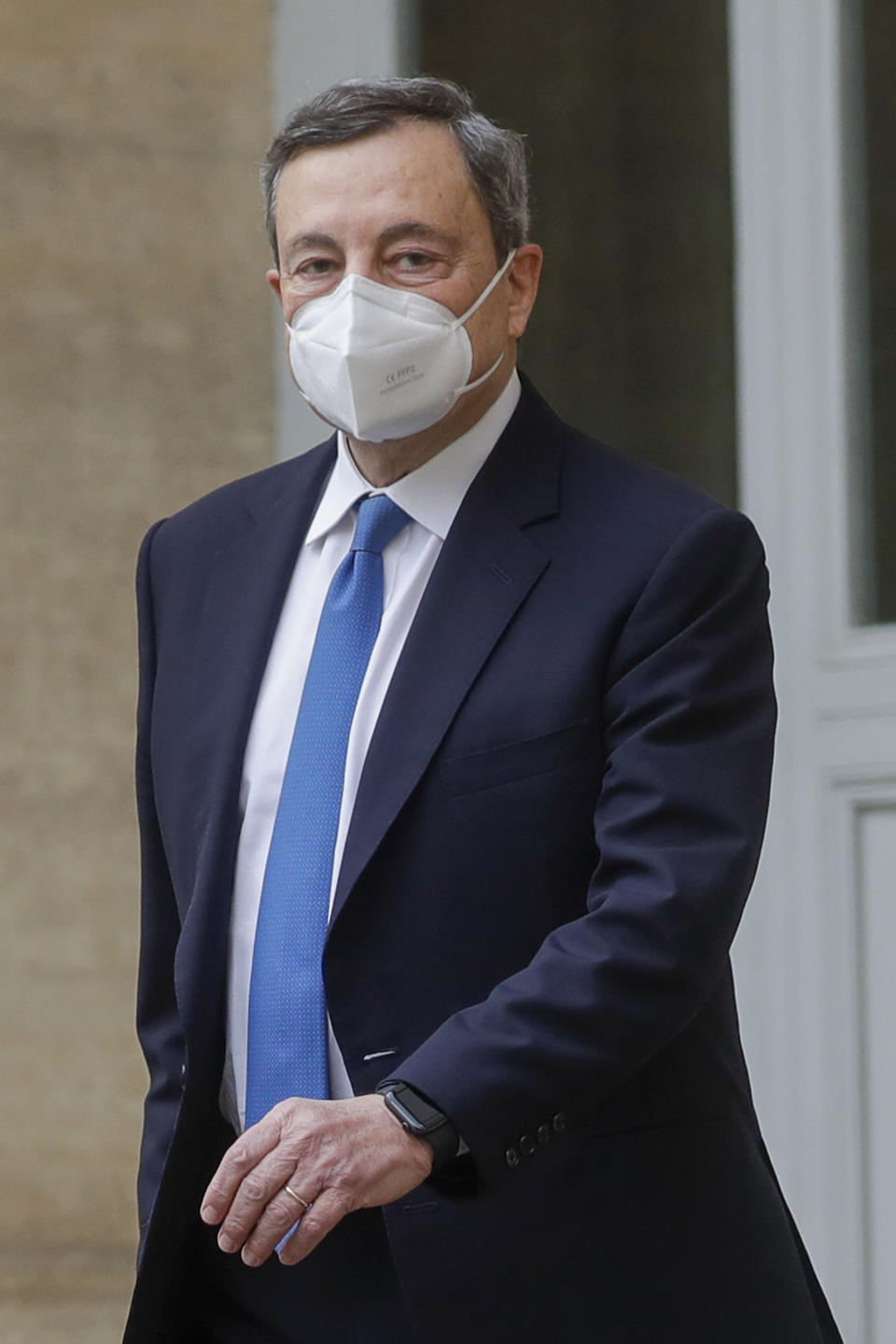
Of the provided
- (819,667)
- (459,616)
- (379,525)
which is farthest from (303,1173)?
(819,667)

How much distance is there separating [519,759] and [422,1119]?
13.9 inches

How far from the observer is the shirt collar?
215 centimetres

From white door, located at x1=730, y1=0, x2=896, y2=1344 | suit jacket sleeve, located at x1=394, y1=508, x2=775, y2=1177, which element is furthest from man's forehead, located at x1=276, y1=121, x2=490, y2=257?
white door, located at x1=730, y1=0, x2=896, y2=1344

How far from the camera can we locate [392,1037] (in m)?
1.94

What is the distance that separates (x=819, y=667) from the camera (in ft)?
11.0

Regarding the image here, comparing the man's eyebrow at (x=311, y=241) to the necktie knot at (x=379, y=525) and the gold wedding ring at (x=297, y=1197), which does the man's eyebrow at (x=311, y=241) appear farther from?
the gold wedding ring at (x=297, y=1197)

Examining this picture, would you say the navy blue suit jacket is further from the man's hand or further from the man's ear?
the man's ear

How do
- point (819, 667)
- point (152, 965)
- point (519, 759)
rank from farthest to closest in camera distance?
1. point (819, 667)
2. point (152, 965)
3. point (519, 759)

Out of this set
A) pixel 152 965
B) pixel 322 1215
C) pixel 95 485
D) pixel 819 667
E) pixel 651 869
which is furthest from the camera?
pixel 95 485

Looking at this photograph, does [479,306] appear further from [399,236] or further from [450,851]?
[450,851]

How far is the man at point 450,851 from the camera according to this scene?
1819 mm

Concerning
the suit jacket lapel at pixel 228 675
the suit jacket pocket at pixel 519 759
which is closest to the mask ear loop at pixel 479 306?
the suit jacket lapel at pixel 228 675

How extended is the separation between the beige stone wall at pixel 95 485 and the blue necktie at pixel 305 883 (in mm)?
1747

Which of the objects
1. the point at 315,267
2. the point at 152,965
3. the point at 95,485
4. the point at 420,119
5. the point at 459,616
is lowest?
the point at 152,965
